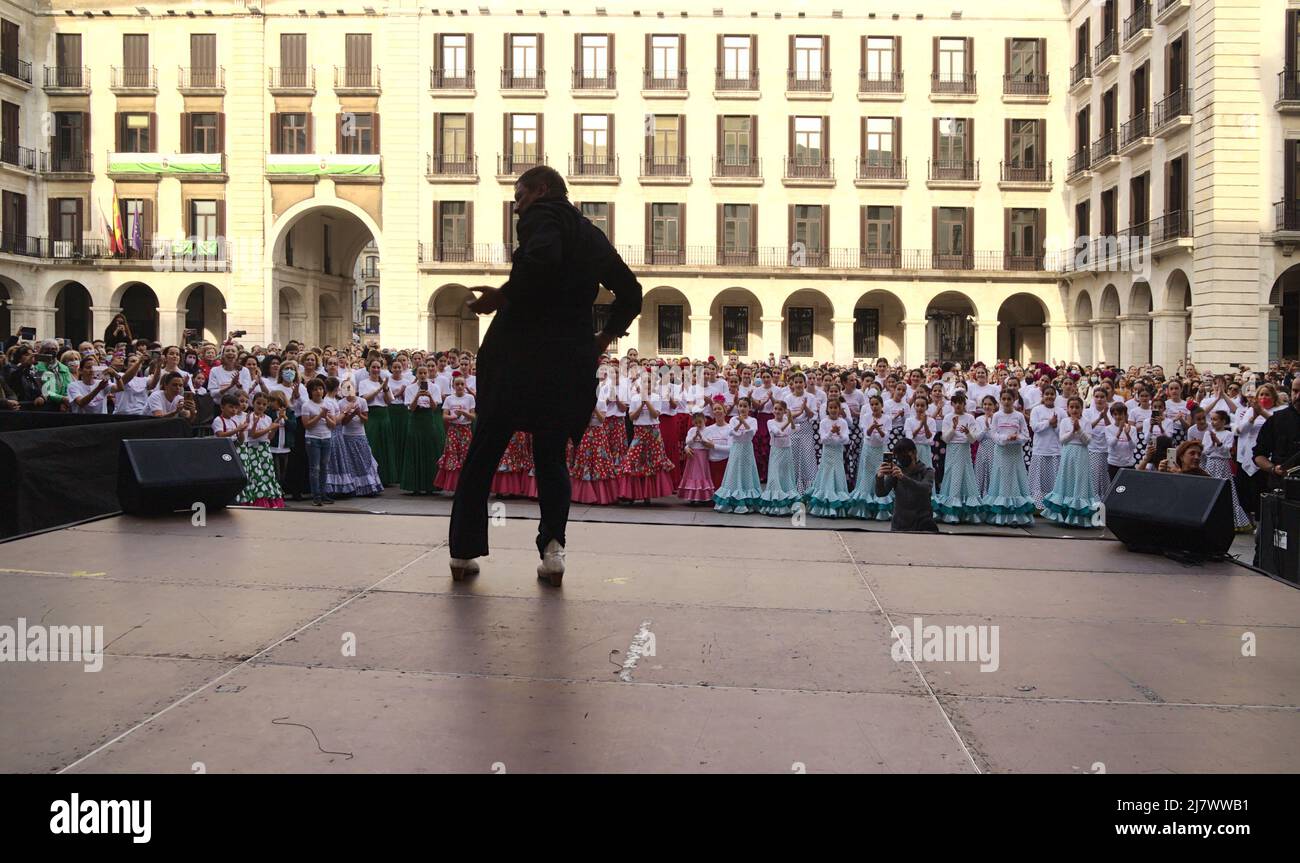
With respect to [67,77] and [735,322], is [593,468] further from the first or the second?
[67,77]

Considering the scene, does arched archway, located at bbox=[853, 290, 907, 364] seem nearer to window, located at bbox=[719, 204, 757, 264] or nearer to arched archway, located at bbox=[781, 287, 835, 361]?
arched archway, located at bbox=[781, 287, 835, 361]

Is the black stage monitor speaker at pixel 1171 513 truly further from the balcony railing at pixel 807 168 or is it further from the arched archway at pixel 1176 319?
the balcony railing at pixel 807 168

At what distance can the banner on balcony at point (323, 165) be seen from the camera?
4078 centimetres

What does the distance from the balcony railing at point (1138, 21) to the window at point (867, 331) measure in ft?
45.2

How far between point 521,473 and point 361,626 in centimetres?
1025

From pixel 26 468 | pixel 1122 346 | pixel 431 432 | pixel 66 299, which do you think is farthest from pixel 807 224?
pixel 26 468

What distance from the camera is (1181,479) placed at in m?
6.23

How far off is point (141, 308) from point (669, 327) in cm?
2354

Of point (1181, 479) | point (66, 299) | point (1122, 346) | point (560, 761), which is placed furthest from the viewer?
point (66, 299)

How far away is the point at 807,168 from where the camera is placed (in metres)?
40.5

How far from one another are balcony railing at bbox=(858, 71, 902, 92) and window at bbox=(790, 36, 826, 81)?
161 cm

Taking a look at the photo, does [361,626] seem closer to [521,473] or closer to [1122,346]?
[521,473]

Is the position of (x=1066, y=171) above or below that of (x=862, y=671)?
above
